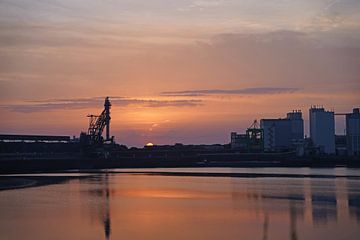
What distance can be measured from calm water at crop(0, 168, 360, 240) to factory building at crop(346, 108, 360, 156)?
126 m

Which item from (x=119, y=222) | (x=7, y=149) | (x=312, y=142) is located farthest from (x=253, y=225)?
(x=312, y=142)

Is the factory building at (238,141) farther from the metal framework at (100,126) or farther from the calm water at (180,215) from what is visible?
the calm water at (180,215)

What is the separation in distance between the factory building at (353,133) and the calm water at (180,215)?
12575 cm

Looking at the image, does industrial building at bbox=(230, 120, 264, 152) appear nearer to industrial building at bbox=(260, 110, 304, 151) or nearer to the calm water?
industrial building at bbox=(260, 110, 304, 151)

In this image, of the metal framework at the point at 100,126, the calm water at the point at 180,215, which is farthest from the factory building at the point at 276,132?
the calm water at the point at 180,215

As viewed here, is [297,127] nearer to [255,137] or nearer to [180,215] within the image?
[255,137]

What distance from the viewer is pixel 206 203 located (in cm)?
3319

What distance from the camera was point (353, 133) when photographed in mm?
163125

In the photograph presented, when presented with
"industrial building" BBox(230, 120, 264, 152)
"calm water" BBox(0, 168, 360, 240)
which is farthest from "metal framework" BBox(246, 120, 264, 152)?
"calm water" BBox(0, 168, 360, 240)

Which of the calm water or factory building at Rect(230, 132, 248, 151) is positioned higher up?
factory building at Rect(230, 132, 248, 151)

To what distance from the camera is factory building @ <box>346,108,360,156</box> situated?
160 metres

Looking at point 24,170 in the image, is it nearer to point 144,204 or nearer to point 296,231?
point 144,204

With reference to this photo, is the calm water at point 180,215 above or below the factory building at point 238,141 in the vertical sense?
below

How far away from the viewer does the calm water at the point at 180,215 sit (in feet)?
71.8
